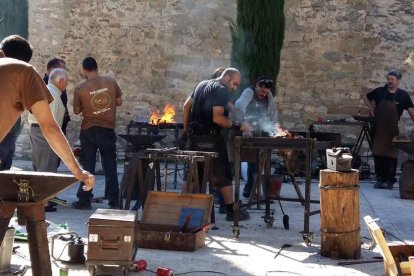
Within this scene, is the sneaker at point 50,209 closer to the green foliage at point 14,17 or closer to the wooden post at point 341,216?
the wooden post at point 341,216

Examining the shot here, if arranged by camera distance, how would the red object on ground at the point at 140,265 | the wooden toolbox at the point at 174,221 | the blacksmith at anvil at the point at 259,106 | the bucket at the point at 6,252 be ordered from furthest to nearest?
the blacksmith at anvil at the point at 259,106, the wooden toolbox at the point at 174,221, the red object on ground at the point at 140,265, the bucket at the point at 6,252

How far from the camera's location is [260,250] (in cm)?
651

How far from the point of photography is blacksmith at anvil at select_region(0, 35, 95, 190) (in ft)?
13.8

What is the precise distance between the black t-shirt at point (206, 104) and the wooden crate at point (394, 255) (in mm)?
2942

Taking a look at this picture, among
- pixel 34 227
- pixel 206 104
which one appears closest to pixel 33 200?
pixel 34 227

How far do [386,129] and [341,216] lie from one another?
211 inches

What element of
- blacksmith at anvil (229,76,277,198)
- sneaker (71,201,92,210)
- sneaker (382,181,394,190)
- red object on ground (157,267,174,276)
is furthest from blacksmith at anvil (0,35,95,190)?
sneaker (382,181,394,190)

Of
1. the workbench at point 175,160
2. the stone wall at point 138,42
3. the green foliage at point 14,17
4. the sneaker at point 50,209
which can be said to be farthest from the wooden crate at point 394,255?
the green foliage at point 14,17

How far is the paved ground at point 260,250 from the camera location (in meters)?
5.68

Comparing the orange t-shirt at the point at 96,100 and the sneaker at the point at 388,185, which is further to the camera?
the sneaker at the point at 388,185

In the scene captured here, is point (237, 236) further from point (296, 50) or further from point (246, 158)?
point (296, 50)

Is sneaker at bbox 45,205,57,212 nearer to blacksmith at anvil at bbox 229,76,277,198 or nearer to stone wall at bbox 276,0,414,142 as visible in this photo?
blacksmith at anvil at bbox 229,76,277,198

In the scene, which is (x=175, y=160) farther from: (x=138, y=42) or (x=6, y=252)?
(x=138, y=42)

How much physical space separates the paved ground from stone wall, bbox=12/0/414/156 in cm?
504
